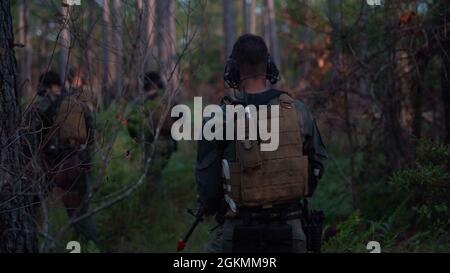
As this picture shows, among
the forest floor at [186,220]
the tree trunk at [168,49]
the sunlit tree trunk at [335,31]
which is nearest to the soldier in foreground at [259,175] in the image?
the tree trunk at [168,49]

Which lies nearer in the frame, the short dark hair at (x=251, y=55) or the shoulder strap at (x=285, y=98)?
the shoulder strap at (x=285, y=98)

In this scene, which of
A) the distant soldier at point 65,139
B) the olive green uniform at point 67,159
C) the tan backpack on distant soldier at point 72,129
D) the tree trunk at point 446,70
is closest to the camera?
the distant soldier at point 65,139

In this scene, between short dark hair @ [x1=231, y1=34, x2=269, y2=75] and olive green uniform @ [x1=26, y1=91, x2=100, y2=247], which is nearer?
short dark hair @ [x1=231, y1=34, x2=269, y2=75]

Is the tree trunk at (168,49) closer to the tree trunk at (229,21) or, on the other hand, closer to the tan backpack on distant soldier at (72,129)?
the tan backpack on distant soldier at (72,129)

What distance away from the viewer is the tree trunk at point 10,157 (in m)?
3.86

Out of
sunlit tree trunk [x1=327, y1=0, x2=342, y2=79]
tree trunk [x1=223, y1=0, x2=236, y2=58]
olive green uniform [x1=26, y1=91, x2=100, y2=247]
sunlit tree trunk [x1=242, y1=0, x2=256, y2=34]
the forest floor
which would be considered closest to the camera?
olive green uniform [x1=26, y1=91, x2=100, y2=247]

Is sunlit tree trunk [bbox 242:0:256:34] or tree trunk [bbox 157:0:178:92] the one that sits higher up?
sunlit tree trunk [bbox 242:0:256:34]

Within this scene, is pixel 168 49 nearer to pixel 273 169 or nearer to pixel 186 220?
pixel 273 169

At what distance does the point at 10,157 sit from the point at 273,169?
5.15 ft

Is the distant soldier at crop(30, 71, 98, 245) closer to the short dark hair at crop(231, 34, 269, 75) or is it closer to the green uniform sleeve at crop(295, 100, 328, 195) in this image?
the short dark hair at crop(231, 34, 269, 75)

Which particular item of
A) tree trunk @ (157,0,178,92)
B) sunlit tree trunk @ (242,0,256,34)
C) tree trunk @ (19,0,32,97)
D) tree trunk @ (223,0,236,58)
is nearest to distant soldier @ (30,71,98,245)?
tree trunk @ (19,0,32,97)

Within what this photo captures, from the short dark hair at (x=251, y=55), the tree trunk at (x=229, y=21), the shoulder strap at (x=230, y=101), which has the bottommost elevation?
the shoulder strap at (x=230, y=101)

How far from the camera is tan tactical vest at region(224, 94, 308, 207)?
3.71 m
